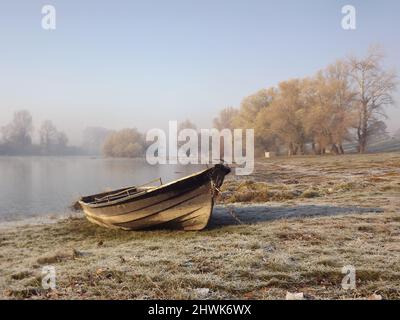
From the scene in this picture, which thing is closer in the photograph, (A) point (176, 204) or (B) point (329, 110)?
(A) point (176, 204)

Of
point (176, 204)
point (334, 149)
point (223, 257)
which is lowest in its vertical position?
point (223, 257)

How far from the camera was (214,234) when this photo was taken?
11.6m

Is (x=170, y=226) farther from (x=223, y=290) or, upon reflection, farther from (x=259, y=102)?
(x=259, y=102)

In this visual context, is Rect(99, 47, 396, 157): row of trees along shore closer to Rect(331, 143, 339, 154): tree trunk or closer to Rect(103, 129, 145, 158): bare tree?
Rect(331, 143, 339, 154): tree trunk

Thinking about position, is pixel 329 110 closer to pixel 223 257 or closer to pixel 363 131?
pixel 363 131

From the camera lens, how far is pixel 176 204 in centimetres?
1202

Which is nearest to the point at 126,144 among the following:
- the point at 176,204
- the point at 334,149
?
the point at 334,149

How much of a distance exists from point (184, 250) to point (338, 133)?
50449mm

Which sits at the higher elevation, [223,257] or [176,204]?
[176,204]

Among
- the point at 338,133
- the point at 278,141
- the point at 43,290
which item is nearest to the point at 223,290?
the point at 43,290

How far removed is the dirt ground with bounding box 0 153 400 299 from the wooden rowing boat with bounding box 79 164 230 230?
19.1 inches

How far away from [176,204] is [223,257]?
12.0ft

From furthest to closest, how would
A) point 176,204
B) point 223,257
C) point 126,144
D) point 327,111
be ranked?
point 126,144 < point 327,111 < point 176,204 < point 223,257

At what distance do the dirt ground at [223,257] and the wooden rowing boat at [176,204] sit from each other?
0.49 meters
